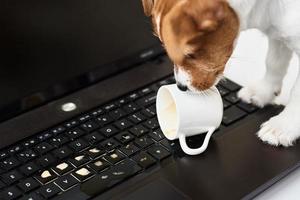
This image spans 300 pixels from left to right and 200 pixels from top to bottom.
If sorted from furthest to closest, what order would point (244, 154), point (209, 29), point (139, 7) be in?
point (139, 7), point (244, 154), point (209, 29)

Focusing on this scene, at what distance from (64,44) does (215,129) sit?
0.75ft

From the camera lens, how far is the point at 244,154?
0.65 metres

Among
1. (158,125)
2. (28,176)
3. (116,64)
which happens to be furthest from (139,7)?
(28,176)

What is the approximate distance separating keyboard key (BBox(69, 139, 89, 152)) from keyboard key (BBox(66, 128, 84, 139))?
11mm

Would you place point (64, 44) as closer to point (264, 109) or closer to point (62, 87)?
point (62, 87)

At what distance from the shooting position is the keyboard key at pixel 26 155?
634mm

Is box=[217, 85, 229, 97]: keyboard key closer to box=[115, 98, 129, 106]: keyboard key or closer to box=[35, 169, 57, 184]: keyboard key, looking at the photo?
box=[115, 98, 129, 106]: keyboard key

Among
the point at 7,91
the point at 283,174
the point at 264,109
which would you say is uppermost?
the point at 7,91

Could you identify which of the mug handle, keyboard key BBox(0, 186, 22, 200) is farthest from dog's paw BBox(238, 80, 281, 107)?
keyboard key BBox(0, 186, 22, 200)

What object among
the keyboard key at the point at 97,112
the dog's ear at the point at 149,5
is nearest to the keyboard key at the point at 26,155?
the keyboard key at the point at 97,112

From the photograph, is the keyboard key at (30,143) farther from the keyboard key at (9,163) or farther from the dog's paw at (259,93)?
the dog's paw at (259,93)

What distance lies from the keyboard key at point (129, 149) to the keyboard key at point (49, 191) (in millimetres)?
92

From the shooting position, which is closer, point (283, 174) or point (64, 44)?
point (283, 174)

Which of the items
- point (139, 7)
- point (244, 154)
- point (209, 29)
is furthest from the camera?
point (139, 7)
